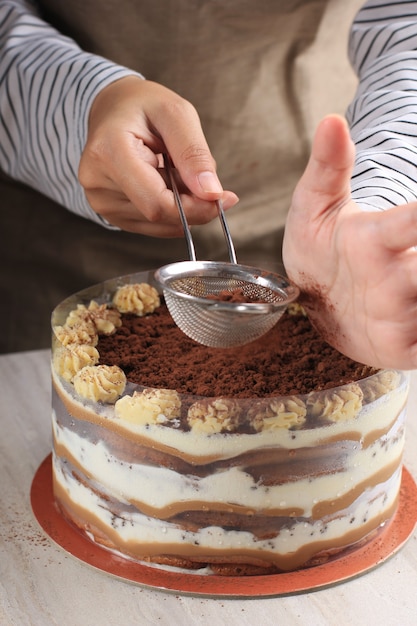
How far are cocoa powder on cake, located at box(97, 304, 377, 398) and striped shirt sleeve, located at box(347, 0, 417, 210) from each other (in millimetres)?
224

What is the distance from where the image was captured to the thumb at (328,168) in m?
0.80

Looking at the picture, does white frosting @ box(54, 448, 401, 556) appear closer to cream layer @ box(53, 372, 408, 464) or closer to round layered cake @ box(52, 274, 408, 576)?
Answer: round layered cake @ box(52, 274, 408, 576)

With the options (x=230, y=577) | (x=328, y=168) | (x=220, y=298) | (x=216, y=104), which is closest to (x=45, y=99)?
(x=216, y=104)

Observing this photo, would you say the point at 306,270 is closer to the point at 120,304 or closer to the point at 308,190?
the point at 308,190

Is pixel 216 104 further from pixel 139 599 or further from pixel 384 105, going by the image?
pixel 139 599

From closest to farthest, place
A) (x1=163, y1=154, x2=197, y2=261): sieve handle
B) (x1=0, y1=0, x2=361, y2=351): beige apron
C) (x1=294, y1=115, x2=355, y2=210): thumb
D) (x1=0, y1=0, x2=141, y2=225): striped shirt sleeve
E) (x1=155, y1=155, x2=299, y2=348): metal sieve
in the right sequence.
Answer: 1. (x1=294, y1=115, x2=355, y2=210): thumb
2. (x1=155, y1=155, x2=299, y2=348): metal sieve
3. (x1=163, y1=154, x2=197, y2=261): sieve handle
4. (x1=0, y1=0, x2=141, y2=225): striped shirt sleeve
5. (x1=0, y1=0, x2=361, y2=351): beige apron

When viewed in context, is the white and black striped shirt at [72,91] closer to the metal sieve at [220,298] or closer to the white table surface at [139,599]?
the metal sieve at [220,298]

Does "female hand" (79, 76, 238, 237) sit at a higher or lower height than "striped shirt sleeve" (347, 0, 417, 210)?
lower

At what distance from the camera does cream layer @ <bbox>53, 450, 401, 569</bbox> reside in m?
1.01

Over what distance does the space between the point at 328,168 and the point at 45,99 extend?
2.82 ft

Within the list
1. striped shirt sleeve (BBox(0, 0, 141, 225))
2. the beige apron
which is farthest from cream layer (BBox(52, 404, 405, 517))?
the beige apron

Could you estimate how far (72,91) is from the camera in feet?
4.82

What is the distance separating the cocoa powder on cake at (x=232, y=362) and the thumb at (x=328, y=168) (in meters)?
0.24

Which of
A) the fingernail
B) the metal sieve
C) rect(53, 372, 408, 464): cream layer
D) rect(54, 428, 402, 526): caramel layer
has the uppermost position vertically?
the fingernail
